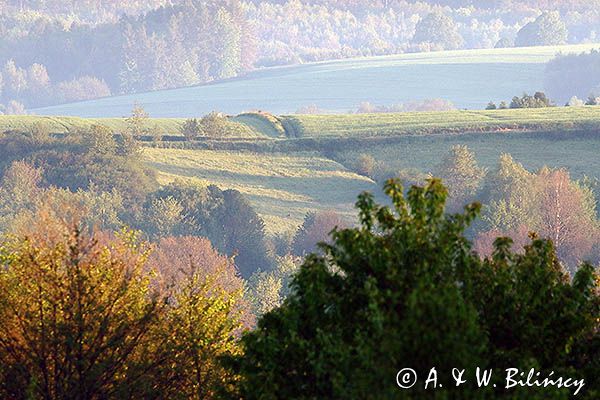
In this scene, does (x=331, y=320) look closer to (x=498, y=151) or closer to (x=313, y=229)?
(x=313, y=229)

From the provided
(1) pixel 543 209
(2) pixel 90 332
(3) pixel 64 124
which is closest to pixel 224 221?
(1) pixel 543 209

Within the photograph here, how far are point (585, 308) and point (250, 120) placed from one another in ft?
451

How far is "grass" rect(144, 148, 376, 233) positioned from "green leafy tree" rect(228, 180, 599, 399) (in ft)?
307

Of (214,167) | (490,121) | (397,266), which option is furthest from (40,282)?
(490,121)

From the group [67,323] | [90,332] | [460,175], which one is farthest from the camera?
[460,175]

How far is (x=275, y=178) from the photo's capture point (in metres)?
127

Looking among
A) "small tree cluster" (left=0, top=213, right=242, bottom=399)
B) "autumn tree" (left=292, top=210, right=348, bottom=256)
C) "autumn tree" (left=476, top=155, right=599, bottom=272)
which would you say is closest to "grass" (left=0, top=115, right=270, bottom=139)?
"autumn tree" (left=292, top=210, right=348, bottom=256)

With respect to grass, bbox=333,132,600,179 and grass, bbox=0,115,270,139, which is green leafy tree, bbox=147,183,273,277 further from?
grass, bbox=0,115,270,139

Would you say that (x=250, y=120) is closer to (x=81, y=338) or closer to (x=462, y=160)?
(x=462, y=160)

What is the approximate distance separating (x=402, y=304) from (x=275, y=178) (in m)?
110

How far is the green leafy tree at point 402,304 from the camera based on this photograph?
16.7 meters

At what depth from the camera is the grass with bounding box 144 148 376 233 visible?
117438 mm

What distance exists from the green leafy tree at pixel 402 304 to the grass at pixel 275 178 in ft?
307

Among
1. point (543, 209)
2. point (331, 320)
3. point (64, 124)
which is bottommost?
point (543, 209)
